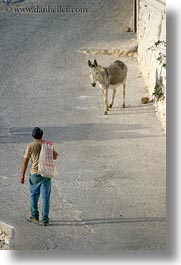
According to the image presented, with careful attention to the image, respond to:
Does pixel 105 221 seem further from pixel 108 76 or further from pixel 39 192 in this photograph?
pixel 108 76

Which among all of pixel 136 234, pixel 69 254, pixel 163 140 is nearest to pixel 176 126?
pixel 163 140

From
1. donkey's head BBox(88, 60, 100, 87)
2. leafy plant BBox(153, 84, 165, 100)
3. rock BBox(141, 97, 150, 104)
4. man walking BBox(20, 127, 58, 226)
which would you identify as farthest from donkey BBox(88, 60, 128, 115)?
man walking BBox(20, 127, 58, 226)

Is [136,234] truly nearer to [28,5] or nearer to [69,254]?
[69,254]

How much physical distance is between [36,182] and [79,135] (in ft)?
2.58

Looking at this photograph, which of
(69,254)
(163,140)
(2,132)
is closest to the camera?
(69,254)

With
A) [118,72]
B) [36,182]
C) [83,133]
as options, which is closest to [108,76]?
[118,72]

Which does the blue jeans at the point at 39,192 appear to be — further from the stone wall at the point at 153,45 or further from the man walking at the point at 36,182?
the stone wall at the point at 153,45

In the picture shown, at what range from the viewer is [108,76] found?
6656mm

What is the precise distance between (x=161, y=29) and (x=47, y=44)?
0.98 m

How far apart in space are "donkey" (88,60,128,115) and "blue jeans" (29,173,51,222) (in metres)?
1.09

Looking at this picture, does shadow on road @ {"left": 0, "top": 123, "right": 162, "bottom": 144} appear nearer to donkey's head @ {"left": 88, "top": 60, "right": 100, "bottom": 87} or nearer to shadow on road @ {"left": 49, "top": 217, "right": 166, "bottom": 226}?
donkey's head @ {"left": 88, "top": 60, "right": 100, "bottom": 87}

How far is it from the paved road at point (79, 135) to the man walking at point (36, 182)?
8 cm

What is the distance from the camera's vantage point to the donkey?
21.4 ft

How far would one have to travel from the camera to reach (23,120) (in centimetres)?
636
